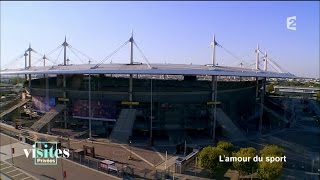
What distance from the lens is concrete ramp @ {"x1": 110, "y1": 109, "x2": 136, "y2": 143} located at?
48047 millimetres

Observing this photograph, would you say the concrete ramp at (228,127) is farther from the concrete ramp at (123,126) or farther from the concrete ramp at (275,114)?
the concrete ramp at (275,114)

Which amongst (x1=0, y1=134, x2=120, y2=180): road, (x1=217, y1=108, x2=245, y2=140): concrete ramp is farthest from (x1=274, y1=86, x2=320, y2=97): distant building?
(x1=0, y1=134, x2=120, y2=180): road

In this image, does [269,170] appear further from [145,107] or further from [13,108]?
[13,108]

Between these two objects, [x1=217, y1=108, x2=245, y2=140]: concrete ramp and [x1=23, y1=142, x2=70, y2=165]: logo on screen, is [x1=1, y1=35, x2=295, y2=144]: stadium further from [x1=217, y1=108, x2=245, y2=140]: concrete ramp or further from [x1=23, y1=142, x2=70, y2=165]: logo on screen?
[x1=23, y1=142, x2=70, y2=165]: logo on screen

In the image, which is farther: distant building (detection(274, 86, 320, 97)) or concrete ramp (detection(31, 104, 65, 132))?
distant building (detection(274, 86, 320, 97))

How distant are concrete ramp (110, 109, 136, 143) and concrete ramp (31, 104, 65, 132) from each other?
12486 millimetres

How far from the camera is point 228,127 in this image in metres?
50.2

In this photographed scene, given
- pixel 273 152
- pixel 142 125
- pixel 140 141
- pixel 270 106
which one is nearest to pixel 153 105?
pixel 142 125

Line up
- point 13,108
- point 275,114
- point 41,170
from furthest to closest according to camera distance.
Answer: point 275,114 < point 13,108 < point 41,170

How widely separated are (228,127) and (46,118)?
31601 mm

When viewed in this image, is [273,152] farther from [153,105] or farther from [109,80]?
[109,80]

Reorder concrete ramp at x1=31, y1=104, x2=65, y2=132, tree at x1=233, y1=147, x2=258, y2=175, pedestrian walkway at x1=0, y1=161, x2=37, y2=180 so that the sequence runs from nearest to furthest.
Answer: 1. tree at x1=233, y1=147, x2=258, y2=175
2. pedestrian walkway at x1=0, y1=161, x2=37, y2=180
3. concrete ramp at x1=31, y1=104, x2=65, y2=132

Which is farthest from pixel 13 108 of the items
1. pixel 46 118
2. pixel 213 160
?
pixel 213 160

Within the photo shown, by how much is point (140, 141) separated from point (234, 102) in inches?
843
